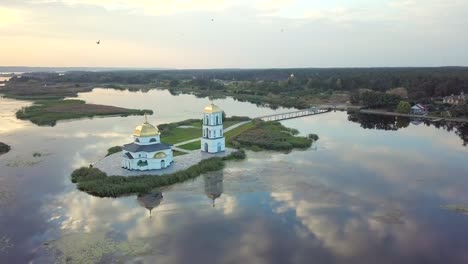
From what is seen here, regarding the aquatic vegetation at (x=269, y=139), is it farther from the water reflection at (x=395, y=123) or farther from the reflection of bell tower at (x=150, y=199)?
the reflection of bell tower at (x=150, y=199)

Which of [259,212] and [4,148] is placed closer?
[259,212]

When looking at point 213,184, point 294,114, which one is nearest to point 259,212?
point 213,184

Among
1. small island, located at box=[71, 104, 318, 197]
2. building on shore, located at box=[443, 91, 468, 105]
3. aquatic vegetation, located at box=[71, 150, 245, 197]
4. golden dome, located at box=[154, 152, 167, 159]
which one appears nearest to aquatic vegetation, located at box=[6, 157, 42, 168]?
small island, located at box=[71, 104, 318, 197]

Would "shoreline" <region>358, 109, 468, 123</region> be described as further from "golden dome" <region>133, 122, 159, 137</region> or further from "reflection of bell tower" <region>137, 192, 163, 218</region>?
"reflection of bell tower" <region>137, 192, 163, 218</region>

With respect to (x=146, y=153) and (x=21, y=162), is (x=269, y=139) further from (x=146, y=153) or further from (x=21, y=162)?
(x=21, y=162)

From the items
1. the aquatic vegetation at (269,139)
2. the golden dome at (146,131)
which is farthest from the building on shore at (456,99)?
the golden dome at (146,131)

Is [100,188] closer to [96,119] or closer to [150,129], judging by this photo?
[150,129]

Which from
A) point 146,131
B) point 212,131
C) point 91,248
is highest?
point 146,131
